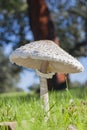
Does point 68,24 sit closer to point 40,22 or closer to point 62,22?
point 62,22

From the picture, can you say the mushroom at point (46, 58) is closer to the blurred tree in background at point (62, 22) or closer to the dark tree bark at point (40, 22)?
the dark tree bark at point (40, 22)

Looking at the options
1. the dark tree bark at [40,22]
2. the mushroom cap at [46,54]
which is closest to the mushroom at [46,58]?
the mushroom cap at [46,54]

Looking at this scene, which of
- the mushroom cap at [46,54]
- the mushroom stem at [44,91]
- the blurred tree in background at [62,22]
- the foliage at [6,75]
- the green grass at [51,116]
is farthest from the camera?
the foliage at [6,75]

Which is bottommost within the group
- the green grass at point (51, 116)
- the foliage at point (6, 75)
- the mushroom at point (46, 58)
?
the green grass at point (51, 116)

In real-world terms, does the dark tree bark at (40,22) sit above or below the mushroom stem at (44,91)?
above

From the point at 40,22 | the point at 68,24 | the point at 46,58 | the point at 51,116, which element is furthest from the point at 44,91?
the point at 68,24

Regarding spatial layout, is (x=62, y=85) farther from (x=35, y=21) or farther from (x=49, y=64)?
(x=49, y=64)

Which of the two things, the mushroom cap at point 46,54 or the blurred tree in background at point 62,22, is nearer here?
the mushroom cap at point 46,54

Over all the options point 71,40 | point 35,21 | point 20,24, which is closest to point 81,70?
point 35,21
